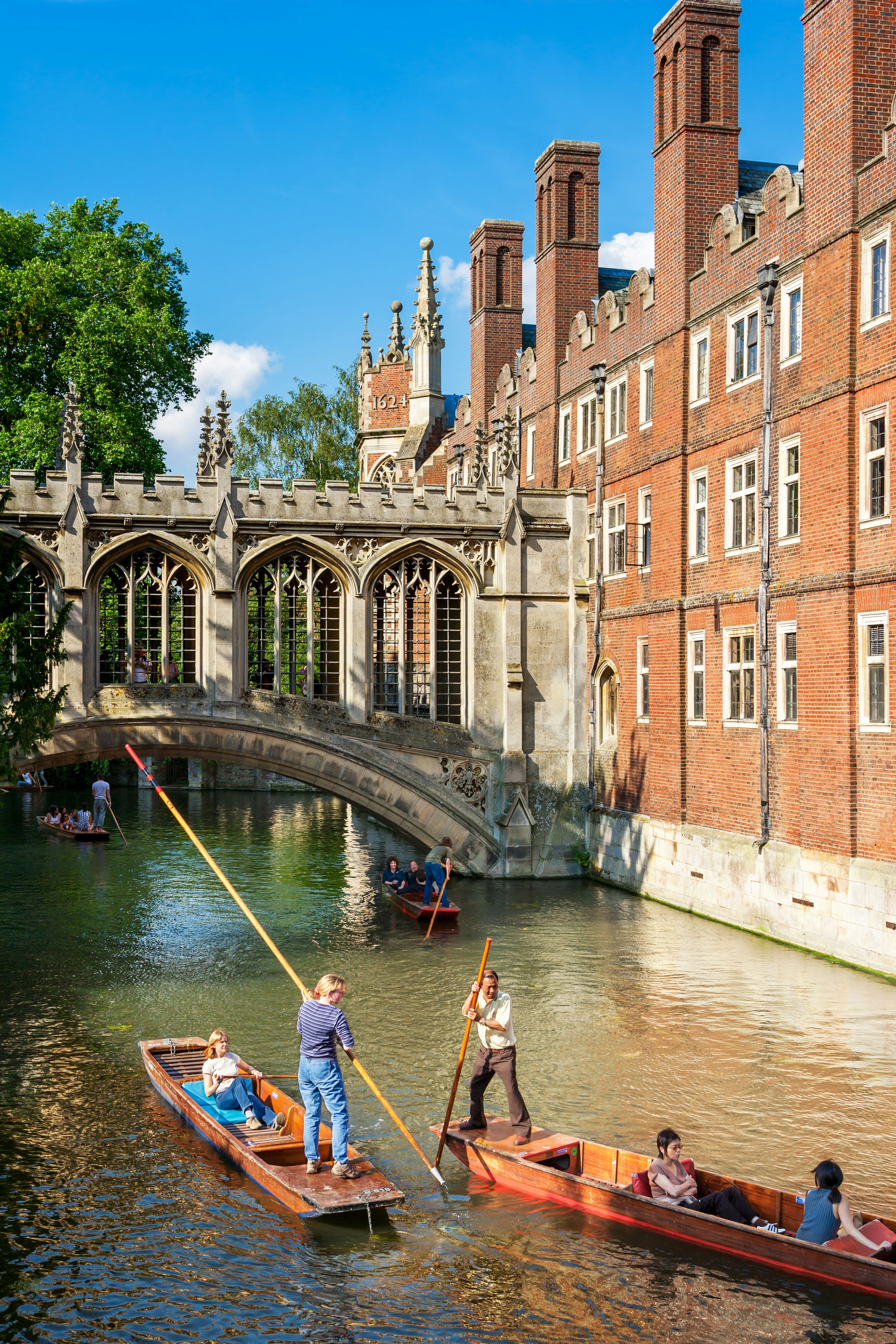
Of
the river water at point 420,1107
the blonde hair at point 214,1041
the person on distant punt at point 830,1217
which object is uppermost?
the blonde hair at point 214,1041

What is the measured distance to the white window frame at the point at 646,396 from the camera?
26.2 m

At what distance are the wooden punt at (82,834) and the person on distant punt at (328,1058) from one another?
26518 mm

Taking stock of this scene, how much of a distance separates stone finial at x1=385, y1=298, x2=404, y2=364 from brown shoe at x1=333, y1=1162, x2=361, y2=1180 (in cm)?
4311

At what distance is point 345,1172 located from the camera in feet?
34.9

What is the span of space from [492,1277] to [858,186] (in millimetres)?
15906

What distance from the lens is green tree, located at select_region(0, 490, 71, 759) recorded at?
58.2 feet

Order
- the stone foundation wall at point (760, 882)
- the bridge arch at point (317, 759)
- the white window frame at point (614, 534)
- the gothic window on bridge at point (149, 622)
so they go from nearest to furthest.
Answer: the stone foundation wall at point (760, 882)
the bridge arch at point (317, 759)
the gothic window on bridge at point (149, 622)
the white window frame at point (614, 534)

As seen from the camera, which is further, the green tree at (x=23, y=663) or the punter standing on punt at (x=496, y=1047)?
the green tree at (x=23, y=663)

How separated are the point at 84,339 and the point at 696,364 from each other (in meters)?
17.8

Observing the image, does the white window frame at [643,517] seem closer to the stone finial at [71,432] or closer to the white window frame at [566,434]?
the white window frame at [566,434]

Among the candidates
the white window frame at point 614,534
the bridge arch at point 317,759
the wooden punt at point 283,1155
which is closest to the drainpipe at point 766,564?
the white window frame at point 614,534

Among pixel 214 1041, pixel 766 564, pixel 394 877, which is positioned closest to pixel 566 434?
pixel 766 564

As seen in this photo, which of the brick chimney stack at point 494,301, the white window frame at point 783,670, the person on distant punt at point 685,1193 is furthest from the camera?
the brick chimney stack at point 494,301

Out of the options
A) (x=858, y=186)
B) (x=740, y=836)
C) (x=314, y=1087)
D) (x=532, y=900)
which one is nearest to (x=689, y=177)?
(x=858, y=186)
